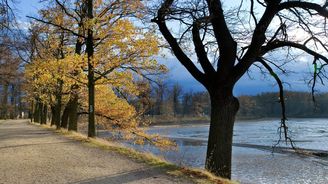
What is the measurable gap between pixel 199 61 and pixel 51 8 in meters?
13.2

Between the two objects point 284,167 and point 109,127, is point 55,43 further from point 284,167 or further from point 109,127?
point 284,167

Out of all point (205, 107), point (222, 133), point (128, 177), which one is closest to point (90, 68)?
point (222, 133)

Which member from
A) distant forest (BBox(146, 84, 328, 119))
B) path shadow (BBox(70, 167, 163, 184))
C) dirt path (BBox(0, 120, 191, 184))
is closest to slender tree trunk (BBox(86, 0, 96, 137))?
dirt path (BBox(0, 120, 191, 184))

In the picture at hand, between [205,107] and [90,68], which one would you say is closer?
[90,68]

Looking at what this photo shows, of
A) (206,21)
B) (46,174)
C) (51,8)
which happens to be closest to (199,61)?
(206,21)

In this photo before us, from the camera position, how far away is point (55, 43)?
87.5 ft

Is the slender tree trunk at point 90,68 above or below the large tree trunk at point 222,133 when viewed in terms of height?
above

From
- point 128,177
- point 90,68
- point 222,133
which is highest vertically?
point 90,68

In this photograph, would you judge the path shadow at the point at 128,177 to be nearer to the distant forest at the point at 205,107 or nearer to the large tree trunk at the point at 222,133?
the large tree trunk at the point at 222,133

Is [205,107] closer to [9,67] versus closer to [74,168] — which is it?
[9,67]

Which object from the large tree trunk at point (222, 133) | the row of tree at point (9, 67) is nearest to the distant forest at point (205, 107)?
the row of tree at point (9, 67)

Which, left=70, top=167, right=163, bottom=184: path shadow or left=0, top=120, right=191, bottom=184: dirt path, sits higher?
left=0, top=120, right=191, bottom=184: dirt path

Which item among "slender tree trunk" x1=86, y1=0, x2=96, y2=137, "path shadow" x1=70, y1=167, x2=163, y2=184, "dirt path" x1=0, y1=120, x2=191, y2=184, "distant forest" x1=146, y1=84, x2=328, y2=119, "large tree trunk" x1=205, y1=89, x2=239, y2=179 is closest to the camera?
"path shadow" x1=70, y1=167, x2=163, y2=184

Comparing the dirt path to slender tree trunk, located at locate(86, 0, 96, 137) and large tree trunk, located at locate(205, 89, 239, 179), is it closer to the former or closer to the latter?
large tree trunk, located at locate(205, 89, 239, 179)
